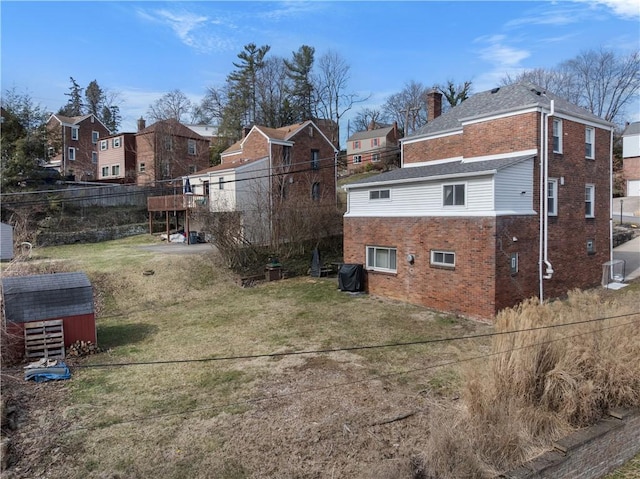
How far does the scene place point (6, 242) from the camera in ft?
76.9

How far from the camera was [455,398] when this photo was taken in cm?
826

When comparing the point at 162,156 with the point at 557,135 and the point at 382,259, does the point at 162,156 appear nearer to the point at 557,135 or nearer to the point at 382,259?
the point at 382,259

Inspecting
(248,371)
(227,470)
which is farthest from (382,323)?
(227,470)

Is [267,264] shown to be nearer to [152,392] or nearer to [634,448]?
[152,392]

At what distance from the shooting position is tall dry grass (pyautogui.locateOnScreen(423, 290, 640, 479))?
20.1 ft

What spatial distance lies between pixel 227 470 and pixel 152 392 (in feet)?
11.7

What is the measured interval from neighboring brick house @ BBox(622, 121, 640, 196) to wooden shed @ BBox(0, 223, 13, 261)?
5091cm

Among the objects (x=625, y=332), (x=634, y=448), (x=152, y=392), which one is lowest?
(x=634, y=448)

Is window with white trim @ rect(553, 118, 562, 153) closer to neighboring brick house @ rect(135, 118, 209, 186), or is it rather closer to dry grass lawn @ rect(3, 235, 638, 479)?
dry grass lawn @ rect(3, 235, 638, 479)

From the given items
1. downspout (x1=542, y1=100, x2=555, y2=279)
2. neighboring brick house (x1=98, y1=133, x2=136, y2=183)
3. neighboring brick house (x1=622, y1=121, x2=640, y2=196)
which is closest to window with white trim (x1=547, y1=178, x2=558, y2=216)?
downspout (x1=542, y1=100, x2=555, y2=279)

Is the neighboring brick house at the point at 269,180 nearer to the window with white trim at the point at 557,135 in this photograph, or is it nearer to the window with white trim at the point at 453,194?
the window with white trim at the point at 453,194

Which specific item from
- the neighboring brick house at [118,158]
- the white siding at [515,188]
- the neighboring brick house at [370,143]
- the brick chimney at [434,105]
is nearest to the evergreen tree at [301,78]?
the neighboring brick house at [370,143]

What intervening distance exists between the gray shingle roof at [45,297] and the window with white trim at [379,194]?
1108cm

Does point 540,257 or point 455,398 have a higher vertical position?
point 540,257
